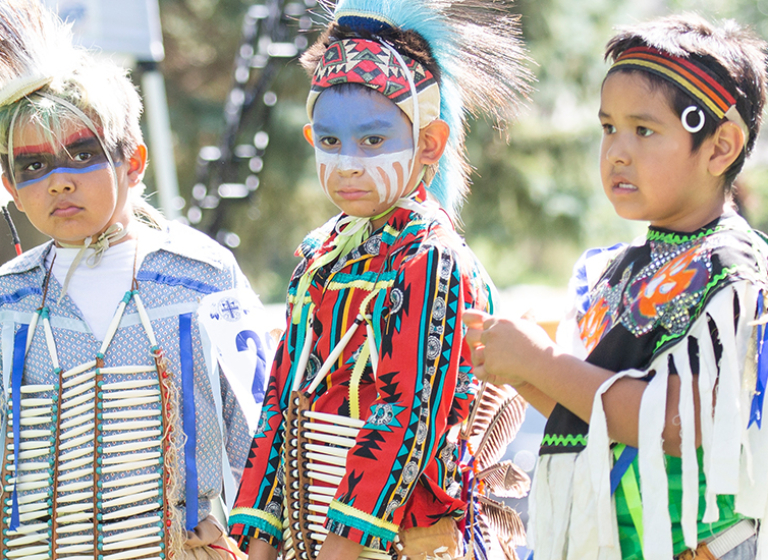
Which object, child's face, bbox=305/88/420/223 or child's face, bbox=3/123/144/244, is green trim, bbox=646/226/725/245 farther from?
child's face, bbox=3/123/144/244

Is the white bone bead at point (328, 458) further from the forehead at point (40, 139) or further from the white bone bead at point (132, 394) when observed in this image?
the forehead at point (40, 139)

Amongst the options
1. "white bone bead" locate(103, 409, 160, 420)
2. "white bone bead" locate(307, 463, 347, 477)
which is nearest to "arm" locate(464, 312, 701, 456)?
"white bone bead" locate(307, 463, 347, 477)

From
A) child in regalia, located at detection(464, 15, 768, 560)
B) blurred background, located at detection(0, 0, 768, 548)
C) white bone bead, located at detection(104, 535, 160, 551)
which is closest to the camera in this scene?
child in regalia, located at detection(464, 15, 768, 560)

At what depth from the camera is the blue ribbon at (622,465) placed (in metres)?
1.59

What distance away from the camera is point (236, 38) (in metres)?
12.2

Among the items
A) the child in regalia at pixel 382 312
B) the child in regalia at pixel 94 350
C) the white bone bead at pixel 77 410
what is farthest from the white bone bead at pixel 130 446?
the child in regalia at pixel 382 312

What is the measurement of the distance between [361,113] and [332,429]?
69cm

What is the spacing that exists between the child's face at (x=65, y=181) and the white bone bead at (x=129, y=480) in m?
0.64

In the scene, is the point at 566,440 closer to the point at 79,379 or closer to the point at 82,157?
the point at 79,379

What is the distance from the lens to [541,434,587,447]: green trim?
1634 mm

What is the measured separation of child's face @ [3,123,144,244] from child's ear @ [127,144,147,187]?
0.39 feet

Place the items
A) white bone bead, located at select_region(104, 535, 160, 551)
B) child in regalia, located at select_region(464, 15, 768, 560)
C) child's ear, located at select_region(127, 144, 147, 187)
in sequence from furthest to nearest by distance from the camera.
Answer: child's ear, located at select_region(127, 144, 147, 187) < white bone bead, located at select_region(104, 535, 160, 551) < child in regalia, located at select_region(464, 15, 768, 560)

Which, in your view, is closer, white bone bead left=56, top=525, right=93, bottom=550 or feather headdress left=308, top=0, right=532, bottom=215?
feather headdress left=308, top=0, right=532, bottom=215

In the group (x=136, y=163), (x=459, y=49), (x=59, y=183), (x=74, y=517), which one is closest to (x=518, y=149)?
(x=136, y=163)
